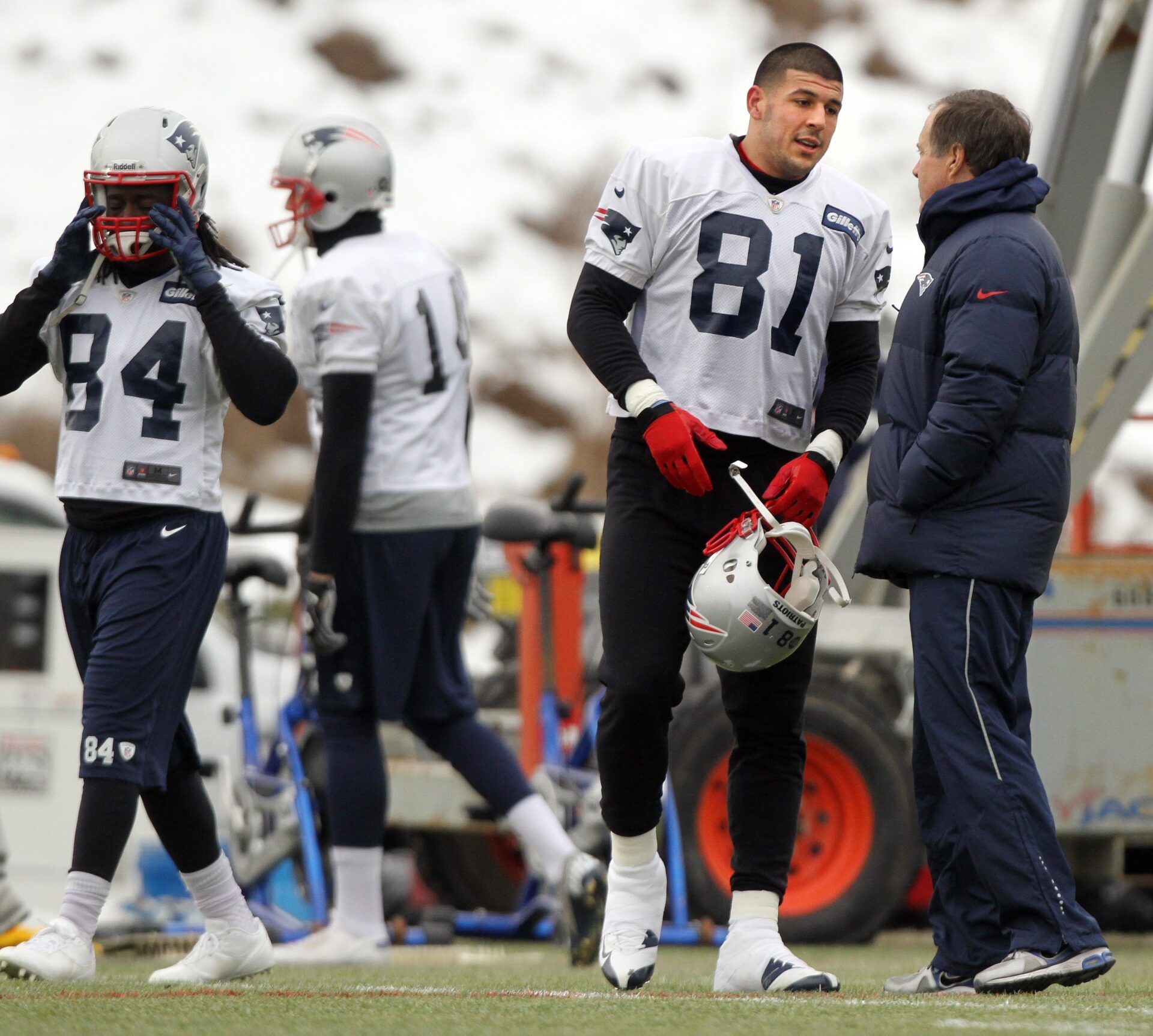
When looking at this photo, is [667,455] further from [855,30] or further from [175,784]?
[855,30]

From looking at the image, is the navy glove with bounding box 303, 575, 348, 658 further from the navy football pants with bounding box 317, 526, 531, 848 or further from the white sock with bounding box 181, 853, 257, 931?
the white sock with bounding box 181, 853, 257, 931

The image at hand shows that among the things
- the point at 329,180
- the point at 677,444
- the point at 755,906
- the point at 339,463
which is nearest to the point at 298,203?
the point at 329,180

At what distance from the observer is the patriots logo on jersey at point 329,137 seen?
622cm

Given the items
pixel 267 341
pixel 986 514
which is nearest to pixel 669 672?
pixel 986 514

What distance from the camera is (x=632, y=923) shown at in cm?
441

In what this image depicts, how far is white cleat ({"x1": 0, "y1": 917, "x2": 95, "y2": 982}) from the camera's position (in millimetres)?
4191

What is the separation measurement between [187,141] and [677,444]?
139 cm

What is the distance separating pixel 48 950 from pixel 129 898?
3.34m

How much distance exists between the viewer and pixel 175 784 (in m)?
4.65

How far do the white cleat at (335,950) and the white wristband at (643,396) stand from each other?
2.25 meters

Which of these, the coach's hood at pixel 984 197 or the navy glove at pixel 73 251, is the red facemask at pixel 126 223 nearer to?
the navy glove at pixel 73 251

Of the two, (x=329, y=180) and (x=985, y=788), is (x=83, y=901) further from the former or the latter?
(x=329, y=180)

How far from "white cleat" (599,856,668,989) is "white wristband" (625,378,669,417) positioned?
1.01m

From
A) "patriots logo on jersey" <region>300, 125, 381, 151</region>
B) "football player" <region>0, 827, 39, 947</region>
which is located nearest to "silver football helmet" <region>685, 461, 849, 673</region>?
"patriots logo on jersey" <region>300, 125, 381, 151</region>
